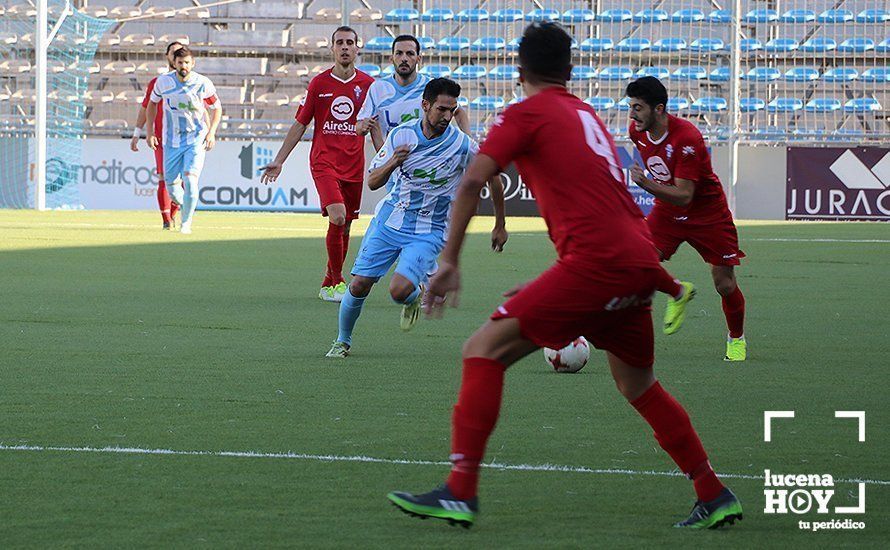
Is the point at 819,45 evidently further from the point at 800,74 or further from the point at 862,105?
the point at 862,105

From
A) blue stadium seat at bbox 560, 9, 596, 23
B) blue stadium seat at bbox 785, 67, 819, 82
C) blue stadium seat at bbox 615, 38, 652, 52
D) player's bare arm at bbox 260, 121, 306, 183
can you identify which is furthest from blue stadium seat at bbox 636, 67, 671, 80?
player's bare arm at bbox 260, 121, 306, 183

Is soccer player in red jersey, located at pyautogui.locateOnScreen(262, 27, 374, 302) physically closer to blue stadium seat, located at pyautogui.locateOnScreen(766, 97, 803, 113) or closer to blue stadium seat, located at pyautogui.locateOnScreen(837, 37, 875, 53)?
blue stadium seat, located at pyautogui.locateOnScreen(766, 97, 803, 113)

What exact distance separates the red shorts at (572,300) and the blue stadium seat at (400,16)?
1175 inches

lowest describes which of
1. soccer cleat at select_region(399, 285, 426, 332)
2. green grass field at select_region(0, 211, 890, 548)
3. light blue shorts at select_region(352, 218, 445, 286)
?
green grass field at select_region(0, 211, 890, 548)

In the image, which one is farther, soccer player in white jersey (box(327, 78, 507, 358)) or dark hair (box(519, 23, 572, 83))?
soccer player in white jersey (box(327, 78, 507, 358))

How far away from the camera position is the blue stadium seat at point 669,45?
1297 inches

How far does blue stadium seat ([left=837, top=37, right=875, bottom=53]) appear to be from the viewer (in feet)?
108

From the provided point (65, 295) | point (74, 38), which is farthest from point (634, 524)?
point (74, 38)

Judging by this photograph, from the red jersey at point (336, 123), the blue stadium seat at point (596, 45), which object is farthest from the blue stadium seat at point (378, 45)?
the red jersey at point (336, 123)

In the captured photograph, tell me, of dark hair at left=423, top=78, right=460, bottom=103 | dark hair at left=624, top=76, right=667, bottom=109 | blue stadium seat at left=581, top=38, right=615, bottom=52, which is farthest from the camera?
blue stadium seat at left=581, top=38, right=615, bottom=52

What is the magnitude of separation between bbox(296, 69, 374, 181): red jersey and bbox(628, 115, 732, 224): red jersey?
4.34 m

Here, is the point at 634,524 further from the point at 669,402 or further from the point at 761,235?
the point at 761,235

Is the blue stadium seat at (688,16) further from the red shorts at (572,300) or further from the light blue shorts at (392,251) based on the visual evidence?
the red shorts at (572,300)

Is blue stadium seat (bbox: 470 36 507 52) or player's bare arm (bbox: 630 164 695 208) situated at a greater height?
blue stadium seat (bbox: 470 36 507 52)
